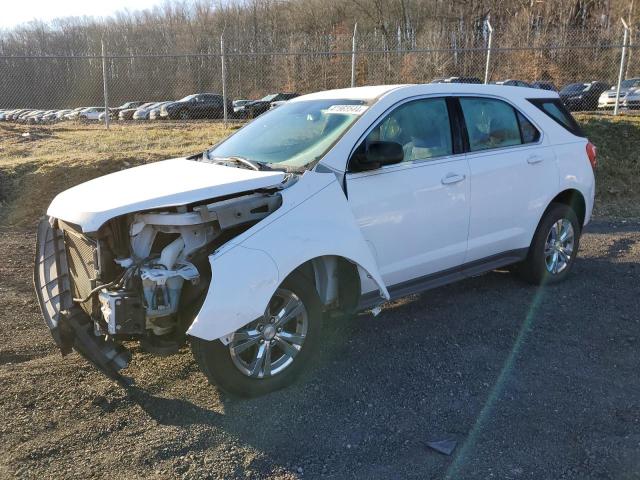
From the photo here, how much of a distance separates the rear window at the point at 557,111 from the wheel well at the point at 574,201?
1.95 feet

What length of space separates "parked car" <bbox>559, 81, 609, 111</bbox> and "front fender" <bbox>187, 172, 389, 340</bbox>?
18334 mm

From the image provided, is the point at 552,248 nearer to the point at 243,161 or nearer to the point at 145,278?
the point at 243,161

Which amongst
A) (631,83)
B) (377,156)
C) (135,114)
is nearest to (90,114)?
(135,114)

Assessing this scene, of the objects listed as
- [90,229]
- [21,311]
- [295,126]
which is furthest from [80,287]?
[295,126]

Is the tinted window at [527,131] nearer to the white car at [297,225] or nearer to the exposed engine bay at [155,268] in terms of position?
the white car at [297,225]

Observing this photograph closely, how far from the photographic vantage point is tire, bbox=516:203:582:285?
5.39 metres

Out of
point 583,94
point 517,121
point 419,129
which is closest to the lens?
point 419,129

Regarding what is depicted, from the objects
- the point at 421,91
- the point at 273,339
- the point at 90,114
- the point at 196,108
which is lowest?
the point at 90,114

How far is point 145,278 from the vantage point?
3229 millimetres

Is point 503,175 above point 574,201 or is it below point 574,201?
above

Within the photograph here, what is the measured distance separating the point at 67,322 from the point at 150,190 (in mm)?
904

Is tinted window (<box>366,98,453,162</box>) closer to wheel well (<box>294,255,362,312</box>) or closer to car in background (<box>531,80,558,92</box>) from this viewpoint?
wheel well (<box>294,255,362,312</box>)

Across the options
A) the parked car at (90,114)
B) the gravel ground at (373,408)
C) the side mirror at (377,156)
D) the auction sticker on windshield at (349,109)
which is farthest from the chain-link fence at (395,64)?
the side mirror at (377,156)

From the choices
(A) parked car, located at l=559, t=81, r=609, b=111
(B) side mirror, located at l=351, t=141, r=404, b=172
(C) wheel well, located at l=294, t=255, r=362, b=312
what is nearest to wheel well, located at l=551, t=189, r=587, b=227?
(B) side mirror, located at l=351, t=141, r=404, b=172
